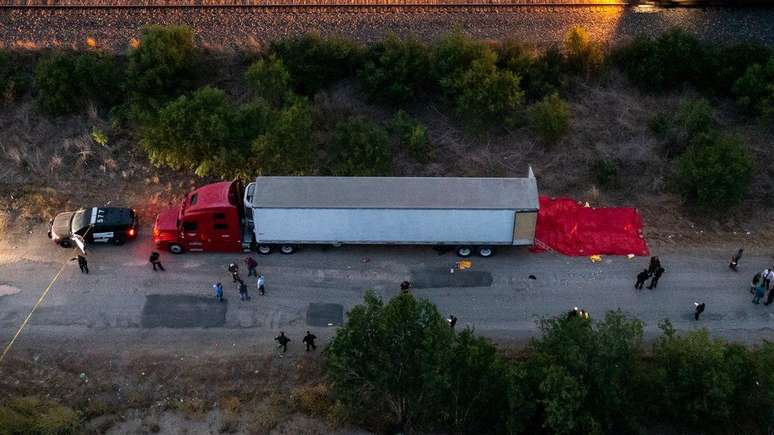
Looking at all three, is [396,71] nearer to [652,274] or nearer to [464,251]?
[464,251]

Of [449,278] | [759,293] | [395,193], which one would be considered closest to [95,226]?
[395,193]

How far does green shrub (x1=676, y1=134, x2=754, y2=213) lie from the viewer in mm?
28297

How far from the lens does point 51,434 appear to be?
20.5 meters

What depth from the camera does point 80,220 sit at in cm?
2777

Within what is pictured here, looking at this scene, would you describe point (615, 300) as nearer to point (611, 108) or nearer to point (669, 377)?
point (669, 377)

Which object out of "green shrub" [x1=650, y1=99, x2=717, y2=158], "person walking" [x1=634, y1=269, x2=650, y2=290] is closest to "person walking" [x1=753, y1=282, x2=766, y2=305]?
"person walking" [x1=634, y1=269, x2=650, y2=290]

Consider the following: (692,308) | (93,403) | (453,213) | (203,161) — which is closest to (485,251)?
(453,213)

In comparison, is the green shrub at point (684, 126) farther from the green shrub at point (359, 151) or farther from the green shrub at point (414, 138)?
the green shrub at point (359, 151)

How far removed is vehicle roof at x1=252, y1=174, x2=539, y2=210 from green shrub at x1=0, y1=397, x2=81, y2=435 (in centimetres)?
895

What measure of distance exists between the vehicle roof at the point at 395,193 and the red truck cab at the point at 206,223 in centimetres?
135

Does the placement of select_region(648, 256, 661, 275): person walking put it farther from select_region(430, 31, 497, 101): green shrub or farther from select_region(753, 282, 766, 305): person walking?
select_region(430, 31, 497, 101): green shrub

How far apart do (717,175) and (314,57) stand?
17.6 metres

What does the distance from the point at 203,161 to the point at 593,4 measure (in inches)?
816

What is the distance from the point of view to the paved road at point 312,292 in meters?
24.8
